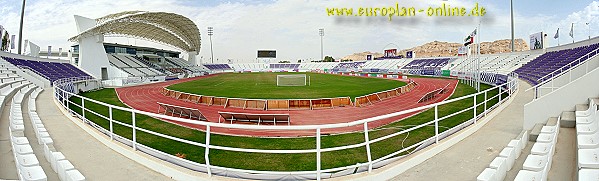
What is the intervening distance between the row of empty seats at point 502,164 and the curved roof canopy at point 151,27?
42.0 meters

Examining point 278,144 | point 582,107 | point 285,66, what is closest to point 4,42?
point 278,144

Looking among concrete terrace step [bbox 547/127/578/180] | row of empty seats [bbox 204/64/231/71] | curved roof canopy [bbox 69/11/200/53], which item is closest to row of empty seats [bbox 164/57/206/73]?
curved roof canopy [bbox 69/11/200/53]

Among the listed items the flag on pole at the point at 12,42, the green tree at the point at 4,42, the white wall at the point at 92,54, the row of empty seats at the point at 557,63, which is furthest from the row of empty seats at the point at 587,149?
the flag on pole at the point at 12,42

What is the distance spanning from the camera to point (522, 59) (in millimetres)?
40656

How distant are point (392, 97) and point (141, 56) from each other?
6165cm

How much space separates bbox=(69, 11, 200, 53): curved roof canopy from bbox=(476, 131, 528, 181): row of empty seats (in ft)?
138

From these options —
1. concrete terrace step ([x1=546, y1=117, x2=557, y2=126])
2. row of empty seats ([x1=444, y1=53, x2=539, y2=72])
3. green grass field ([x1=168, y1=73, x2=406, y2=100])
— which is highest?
row of empty seats ([x1=444, y1=53, x2=539, y2=72])

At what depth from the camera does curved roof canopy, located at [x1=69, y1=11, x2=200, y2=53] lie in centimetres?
4122

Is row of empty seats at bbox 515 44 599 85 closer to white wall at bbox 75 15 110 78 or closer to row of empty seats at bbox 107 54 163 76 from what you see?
white wall at bbox 75 15 110 78

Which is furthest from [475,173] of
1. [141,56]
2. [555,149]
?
[141,56]

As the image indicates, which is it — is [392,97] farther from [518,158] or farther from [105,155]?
[105,155]

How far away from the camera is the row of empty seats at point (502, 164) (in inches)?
145

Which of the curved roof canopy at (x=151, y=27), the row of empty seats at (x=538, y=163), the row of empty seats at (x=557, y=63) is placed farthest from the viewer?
the curved roof canopy at (x=151, y=27)

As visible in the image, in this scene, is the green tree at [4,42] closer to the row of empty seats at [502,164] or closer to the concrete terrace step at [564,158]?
the row of empty seats at [502,164]
